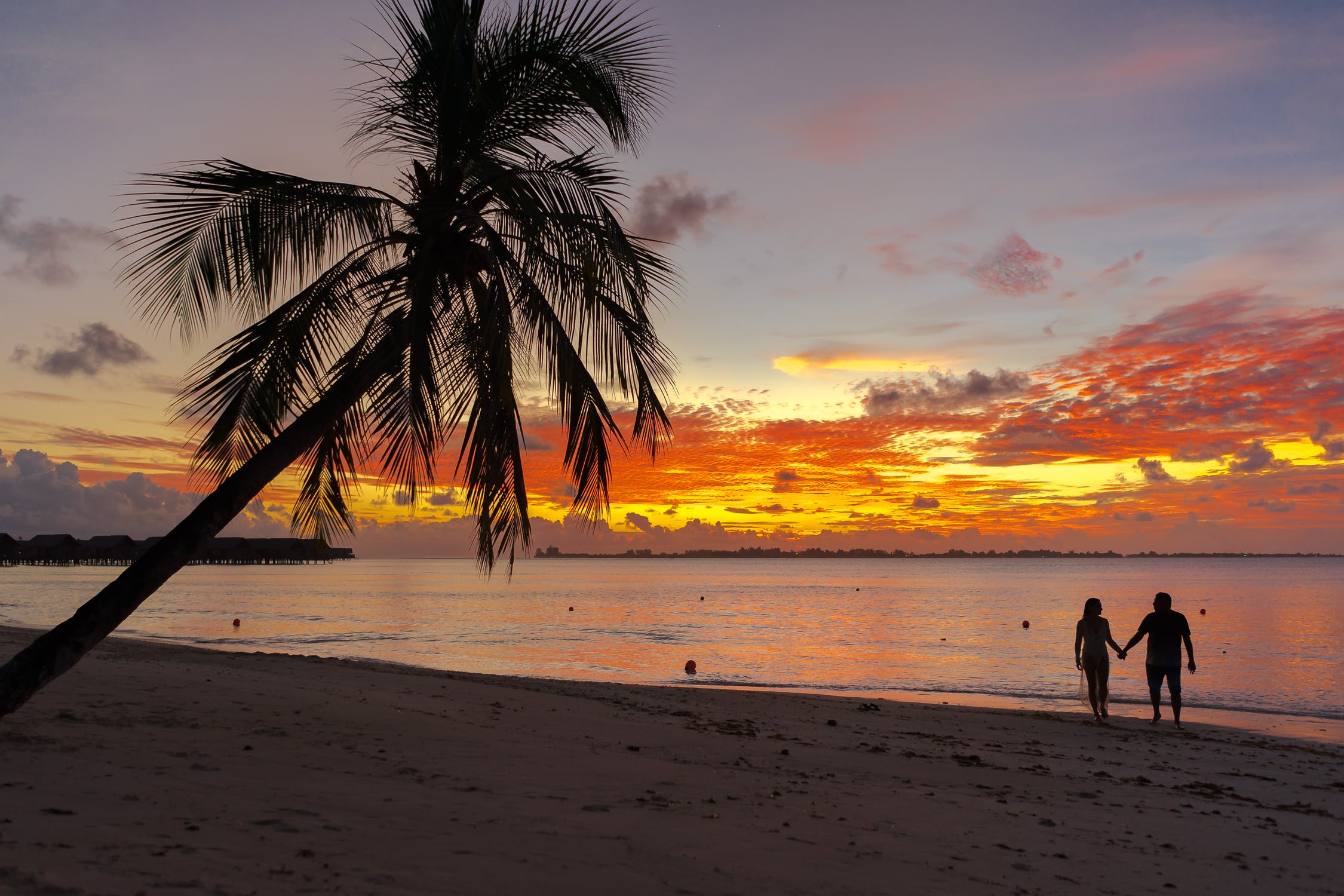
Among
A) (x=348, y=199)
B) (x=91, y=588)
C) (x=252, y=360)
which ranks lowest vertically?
(x=91, y=588)

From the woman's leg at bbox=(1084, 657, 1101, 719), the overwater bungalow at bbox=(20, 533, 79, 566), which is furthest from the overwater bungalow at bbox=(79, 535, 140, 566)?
the woman's leg at bbox=(1084, 657, 1101, 719)

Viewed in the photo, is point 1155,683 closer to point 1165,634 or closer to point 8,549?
point 1165,634

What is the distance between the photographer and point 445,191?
693 cm

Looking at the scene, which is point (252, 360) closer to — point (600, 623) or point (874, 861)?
point (874, 861)

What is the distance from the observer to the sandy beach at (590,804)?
4445 millimetres

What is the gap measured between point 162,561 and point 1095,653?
40.3ft

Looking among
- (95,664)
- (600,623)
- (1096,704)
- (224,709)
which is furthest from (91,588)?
(1096,704)

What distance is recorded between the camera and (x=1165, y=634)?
40.1 ft

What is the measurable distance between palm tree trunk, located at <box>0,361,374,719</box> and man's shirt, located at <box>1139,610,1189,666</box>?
37.6 ft

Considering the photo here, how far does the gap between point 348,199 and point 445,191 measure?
0.76 metres

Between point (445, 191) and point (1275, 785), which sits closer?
point (445, 191)

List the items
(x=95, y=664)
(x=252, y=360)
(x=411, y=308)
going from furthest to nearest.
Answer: (x=95, y=664) < (x=252, y=360) < (x=411, y=308)

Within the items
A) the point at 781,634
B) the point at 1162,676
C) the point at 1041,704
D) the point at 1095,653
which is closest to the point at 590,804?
the point at 1095,653

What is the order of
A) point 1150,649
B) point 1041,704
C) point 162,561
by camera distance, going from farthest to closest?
1. point 1041,704
2. point 1150,649
3. point 162,561
